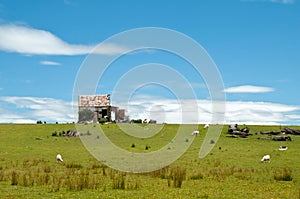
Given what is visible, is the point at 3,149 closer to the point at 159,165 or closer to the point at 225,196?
the point at 159,165

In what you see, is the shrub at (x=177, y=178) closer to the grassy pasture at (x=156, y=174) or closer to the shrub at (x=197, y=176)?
the grassy pasture at (x=156, y=174)

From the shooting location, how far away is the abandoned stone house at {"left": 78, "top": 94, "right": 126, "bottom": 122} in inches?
3524

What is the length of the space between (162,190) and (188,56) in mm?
22205

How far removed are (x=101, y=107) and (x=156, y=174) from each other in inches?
2511

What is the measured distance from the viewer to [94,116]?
286 feet

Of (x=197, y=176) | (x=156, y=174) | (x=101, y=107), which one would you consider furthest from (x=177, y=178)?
(x=101, y=107)

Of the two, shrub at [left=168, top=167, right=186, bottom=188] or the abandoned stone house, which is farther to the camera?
the abandoned stone house

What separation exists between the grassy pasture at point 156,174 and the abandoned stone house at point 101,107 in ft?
111

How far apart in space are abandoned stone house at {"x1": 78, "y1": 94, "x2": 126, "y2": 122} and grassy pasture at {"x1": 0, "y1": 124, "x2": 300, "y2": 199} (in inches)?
1328

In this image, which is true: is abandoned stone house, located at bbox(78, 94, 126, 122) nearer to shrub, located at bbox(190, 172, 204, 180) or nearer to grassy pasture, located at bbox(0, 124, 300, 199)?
grassy pasture, located at bbox(0, 124, 300, 199)

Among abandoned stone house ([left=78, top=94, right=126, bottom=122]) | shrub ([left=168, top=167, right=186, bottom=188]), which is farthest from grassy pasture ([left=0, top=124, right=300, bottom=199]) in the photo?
abandoned stone house ([left=78, top=94, right=126, bottom=122])

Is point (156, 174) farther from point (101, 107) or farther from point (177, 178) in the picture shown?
point (101, 107)

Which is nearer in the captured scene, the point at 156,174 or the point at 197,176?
the point at 197,176

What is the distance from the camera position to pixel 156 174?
92.2 ft
